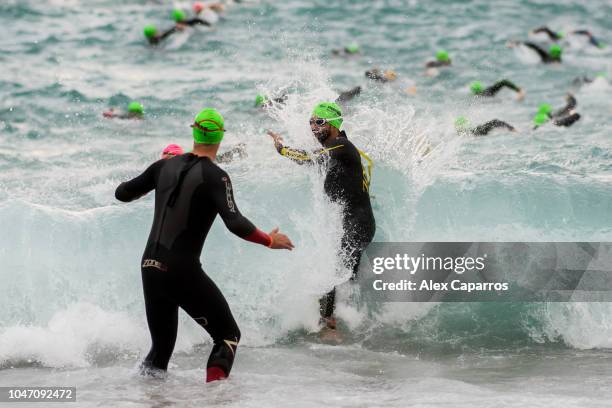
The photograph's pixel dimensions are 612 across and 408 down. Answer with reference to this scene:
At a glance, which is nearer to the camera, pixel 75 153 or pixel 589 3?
pixel 75 153

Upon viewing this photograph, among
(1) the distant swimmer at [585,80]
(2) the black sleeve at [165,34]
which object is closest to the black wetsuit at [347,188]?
(1) the distant swimmer at [585,80]

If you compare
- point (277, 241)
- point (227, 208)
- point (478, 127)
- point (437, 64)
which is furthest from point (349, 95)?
point (227, 208)

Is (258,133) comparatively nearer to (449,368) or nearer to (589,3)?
(449,368)

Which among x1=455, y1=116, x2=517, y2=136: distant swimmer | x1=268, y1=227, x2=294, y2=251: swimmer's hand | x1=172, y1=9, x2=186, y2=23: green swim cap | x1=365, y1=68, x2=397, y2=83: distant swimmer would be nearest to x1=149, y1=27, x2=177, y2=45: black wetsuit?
x1=172, y1=9, x2=186, y2=23: green swim cap

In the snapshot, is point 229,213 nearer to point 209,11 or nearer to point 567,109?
point 567,109

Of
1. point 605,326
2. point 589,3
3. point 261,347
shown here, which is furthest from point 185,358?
point 589,3

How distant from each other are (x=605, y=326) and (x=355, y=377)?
2.61 metres

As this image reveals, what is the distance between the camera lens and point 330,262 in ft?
22.3

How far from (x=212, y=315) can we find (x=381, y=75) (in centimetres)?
1415

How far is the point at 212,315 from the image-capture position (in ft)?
16.6

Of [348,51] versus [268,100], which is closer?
[268,100]

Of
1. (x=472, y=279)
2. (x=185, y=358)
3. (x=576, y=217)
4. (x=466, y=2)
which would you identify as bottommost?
(x=185, y=358)

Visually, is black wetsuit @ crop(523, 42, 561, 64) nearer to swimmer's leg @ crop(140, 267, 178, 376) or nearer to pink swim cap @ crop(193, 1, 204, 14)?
pink swim cap @ crop(193, 1, 204, 14)

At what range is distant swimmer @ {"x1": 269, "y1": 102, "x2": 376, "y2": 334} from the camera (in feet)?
21.1
